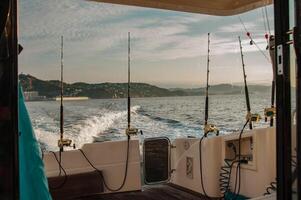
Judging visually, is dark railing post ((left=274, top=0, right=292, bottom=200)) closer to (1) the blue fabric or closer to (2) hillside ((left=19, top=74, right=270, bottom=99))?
(1) the blue fabric

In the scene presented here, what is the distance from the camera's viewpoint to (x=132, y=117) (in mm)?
9516

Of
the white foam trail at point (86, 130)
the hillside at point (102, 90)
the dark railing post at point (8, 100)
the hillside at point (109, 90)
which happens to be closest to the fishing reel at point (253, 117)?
the dark railing post at point (8, 100)

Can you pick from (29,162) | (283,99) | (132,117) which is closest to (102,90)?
(132,117)

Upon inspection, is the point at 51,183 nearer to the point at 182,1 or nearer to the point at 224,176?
the point at 224,176

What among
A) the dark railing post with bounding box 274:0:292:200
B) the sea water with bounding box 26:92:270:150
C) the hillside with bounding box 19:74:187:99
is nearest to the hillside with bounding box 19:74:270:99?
the hillside with bounding box 19:74:187:99

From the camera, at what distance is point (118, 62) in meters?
7.96

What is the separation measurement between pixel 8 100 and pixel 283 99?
857 mm

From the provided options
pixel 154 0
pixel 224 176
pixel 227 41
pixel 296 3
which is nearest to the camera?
pixel 296 3

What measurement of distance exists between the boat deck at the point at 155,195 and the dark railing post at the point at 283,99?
87.4 inches

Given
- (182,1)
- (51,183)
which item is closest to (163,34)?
(182,1)

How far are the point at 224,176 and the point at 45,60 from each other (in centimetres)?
501

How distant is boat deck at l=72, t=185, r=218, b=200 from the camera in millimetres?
3240

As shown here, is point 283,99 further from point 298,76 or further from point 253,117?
point 253,117

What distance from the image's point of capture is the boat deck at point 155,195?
3.24 meters
